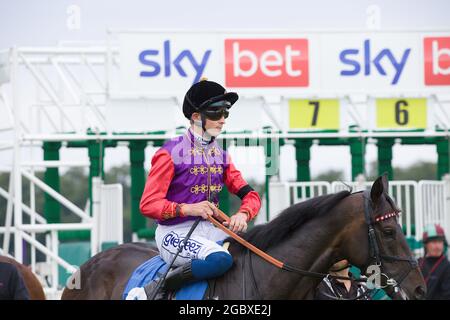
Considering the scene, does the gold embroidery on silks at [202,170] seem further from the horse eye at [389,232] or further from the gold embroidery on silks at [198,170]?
the horse eye at [389,232]

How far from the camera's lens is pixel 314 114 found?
12164 mm

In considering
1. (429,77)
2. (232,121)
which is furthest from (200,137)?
(429,77)

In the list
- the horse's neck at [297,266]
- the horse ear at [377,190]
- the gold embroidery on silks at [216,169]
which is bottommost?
the horse's neck at [297,266]

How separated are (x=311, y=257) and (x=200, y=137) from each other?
3.52 feet

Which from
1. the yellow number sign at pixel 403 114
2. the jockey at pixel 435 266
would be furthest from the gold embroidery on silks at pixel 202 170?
the yellow number sign at pixel 403 114

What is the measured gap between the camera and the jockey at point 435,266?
1043 cm

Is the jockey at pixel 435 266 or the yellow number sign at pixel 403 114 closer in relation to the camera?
the jockey at pixel 435 266

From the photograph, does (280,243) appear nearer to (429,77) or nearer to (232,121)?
(232,121)

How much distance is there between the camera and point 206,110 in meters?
6.20

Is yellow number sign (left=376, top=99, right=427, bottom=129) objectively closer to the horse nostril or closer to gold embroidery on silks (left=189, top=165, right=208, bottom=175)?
gold embroidery on silks (left=189, top=165, right=208, bottom=175)

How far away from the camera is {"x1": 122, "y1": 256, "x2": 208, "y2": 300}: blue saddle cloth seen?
6.04 meters

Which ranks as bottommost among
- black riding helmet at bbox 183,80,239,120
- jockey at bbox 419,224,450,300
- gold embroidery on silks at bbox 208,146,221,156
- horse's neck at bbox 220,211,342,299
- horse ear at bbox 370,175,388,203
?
jockey at bbox 419,224,450,300

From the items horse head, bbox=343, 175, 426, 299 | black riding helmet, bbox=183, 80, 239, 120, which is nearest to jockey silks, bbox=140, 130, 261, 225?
black riding helmet, bbox=183, 80, 239, 120

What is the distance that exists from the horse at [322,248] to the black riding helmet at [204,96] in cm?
84
